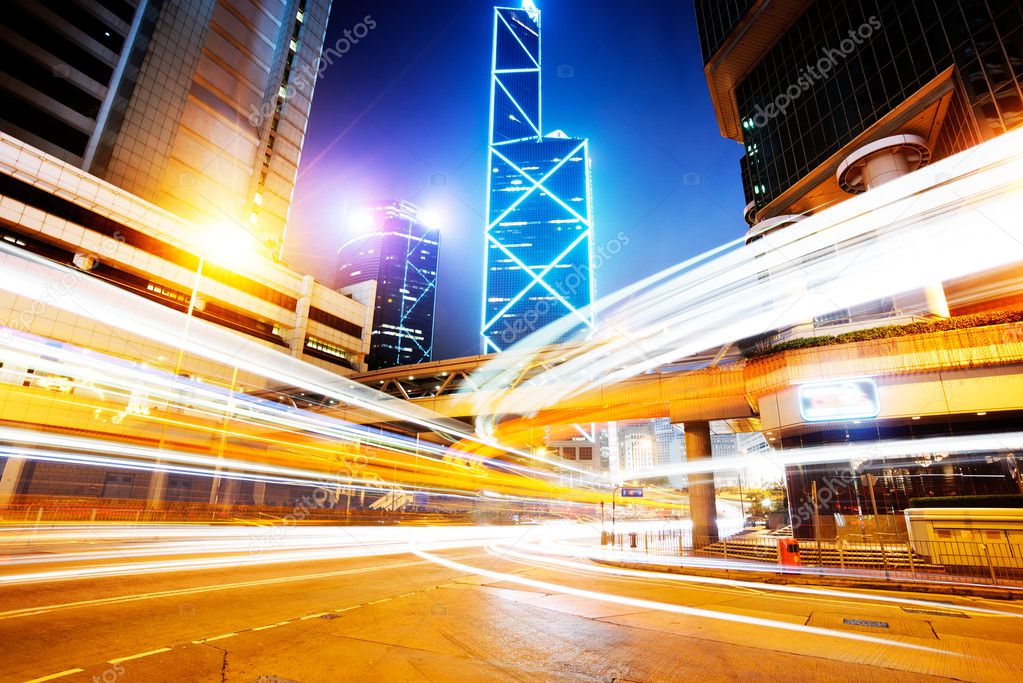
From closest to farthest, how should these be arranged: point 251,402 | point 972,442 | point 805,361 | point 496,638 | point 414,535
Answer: point 496,638, point 972,442, point 805,361, point 251,402, point 414,535

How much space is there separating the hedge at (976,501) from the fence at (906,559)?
6.23ft

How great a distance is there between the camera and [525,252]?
182 meters

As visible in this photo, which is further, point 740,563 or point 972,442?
point 972,442

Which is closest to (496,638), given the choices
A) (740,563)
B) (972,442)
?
(740,563)

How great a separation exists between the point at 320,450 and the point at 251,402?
4.84 meters

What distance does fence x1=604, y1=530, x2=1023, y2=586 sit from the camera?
13805 millimetres

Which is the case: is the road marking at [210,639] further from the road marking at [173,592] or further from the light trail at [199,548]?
the light trail at [199,548]

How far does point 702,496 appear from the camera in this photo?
23562mm

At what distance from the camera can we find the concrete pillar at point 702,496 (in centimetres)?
2316

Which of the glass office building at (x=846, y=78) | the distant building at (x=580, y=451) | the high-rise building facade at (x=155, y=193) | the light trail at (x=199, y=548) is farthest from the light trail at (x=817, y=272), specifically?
the distant building at (x=580, y=451)

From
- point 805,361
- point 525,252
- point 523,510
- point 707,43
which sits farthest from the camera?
point 525,252

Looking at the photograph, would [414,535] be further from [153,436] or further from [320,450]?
[153,436]

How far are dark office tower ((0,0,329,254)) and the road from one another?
5368 centimetres

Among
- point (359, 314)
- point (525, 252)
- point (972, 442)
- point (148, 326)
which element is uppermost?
point (525, 252)
